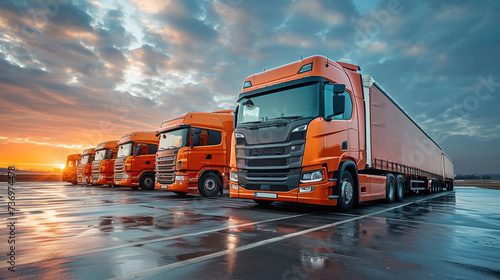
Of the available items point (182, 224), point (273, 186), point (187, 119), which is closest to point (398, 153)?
point (273, 186)

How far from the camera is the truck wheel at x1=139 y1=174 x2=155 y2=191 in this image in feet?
56.6

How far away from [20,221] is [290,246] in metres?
5.19

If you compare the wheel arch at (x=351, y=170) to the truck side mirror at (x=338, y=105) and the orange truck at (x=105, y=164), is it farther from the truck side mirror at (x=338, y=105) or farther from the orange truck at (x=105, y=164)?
the orange truck at (x=105, y=164)

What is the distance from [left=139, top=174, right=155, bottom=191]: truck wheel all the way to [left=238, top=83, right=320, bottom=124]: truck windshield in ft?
36.3

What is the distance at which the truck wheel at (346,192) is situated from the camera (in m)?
7.19

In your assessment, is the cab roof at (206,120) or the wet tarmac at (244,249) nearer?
the wet tarmac at (244,249)

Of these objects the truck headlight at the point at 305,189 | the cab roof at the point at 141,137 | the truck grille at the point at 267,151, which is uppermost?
the cab roof at the point at 141,137

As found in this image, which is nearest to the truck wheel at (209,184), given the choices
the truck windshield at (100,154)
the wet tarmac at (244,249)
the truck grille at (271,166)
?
the truck grille at (271,166)

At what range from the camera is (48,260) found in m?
3.11

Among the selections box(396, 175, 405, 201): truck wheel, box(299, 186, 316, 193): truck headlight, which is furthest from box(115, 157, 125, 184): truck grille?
box(396, 175, 405, 201): truck wheel

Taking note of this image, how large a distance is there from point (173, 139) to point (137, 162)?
5.66m

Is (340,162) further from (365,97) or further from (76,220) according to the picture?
(76,220)

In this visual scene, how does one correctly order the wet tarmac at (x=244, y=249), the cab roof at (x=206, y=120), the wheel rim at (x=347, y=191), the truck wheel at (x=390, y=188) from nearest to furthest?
the wet tarmac at (x=244, y=249) < the wheel rim at (x=347, y=191) < the truck wheel at (x=390, y=188) < the cab roof at (x=206, y=120)

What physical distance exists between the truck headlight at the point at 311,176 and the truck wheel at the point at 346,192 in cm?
81
